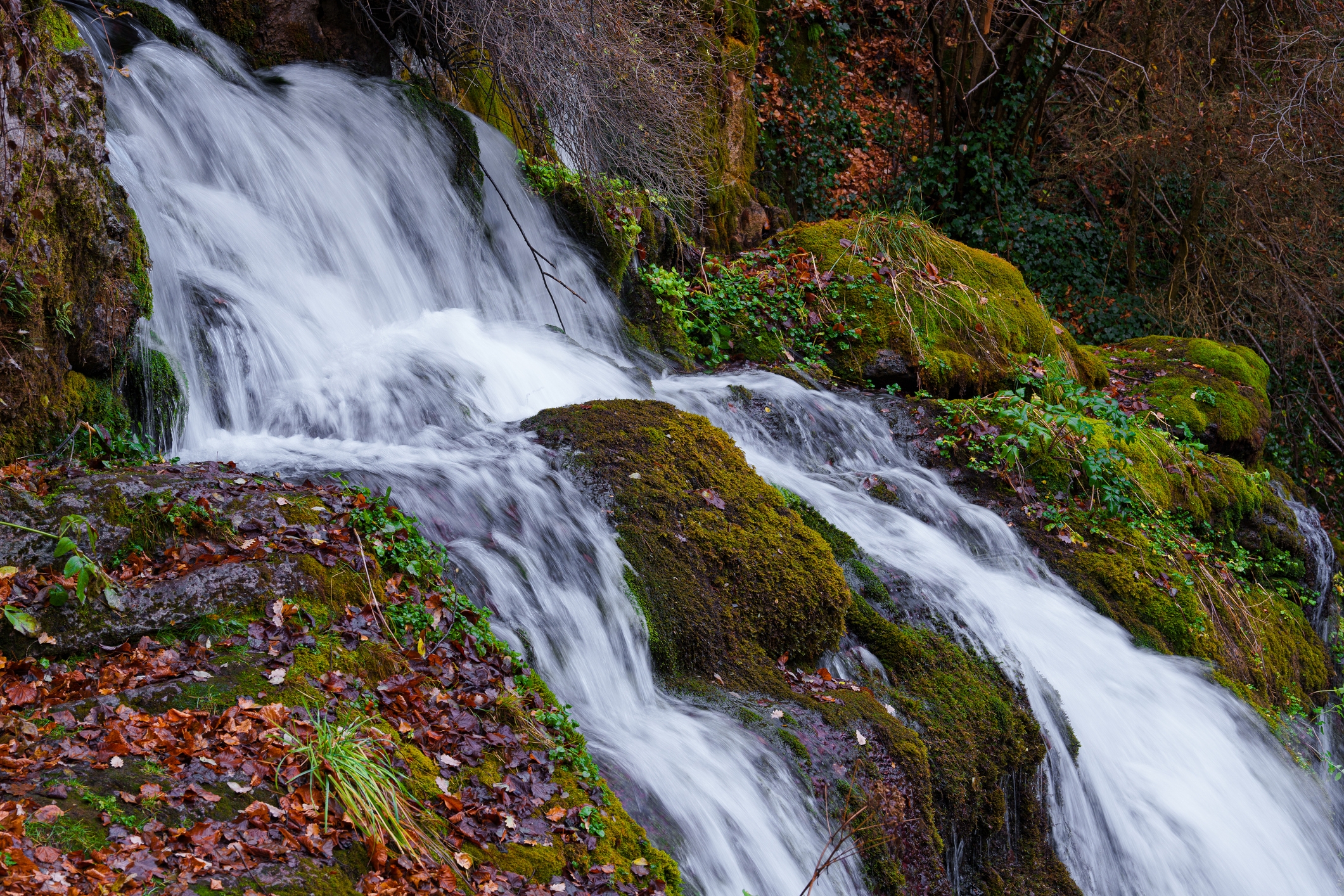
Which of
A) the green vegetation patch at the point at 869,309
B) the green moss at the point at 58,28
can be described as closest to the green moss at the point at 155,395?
the green moss at the point at 58,28

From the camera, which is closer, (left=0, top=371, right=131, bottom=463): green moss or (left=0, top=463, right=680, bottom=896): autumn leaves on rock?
(left=0, top=463, right=680, bottom=896): autumn leaves on rock

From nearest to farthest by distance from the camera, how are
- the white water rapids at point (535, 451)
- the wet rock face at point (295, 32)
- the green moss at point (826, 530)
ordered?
the white water rapids at point (535, 451) < the green moss at point (826, 530) < the wet rock face at point (295, 32)

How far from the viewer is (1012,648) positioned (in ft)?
18.7

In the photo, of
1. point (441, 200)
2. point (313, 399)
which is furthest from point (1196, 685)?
point (441, 200)

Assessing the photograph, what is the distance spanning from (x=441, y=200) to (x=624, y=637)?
5.01m

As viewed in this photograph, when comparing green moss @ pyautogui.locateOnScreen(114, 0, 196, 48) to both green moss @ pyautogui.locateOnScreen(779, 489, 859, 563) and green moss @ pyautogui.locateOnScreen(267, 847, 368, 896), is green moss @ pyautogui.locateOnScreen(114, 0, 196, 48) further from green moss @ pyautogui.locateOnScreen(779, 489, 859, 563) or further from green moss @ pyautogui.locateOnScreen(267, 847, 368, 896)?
green moss @ pyautogui.locateOnScreen(267, 847, 368, 896)

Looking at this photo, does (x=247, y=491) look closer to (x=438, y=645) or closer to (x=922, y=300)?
(x=438, y=645)

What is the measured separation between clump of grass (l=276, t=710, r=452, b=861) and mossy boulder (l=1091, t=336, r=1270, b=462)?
9.17 meters

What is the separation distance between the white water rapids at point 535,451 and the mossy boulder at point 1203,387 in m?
4.22

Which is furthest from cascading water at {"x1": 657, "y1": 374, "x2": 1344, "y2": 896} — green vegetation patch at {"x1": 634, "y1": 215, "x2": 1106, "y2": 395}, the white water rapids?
green vegetation patch at {"x1": 634, "y1": 215, "x2": 1106, "y2": 395}

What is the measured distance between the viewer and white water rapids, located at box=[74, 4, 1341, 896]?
4164 millimetres

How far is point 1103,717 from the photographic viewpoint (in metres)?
5.82

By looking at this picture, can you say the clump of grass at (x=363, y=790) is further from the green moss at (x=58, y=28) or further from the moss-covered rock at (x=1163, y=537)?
the moss-covered rock at (x=1163, y=537)

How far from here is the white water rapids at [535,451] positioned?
4.16 m
